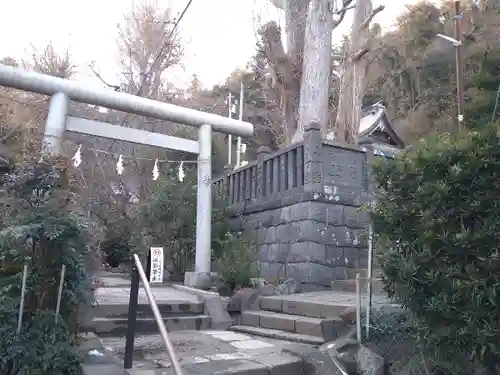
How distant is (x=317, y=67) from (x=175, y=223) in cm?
482

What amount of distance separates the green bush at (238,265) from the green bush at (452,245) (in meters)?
4.20

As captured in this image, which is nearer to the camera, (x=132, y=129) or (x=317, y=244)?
(x=317, y=244)

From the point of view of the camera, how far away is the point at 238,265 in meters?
7.55

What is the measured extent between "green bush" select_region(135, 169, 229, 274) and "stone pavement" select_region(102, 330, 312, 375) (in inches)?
203

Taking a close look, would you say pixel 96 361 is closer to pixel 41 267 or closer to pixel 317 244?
pixel 41 267

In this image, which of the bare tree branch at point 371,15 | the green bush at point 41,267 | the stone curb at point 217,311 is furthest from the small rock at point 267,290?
the bare tree branch at point 371,15

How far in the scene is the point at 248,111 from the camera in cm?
2484

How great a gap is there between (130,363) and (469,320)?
2617 millimetres

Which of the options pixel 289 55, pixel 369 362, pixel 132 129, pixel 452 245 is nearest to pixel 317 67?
pixel 289 55

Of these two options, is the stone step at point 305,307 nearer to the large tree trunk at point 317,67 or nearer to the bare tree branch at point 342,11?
the large tree trunk at point 317,67

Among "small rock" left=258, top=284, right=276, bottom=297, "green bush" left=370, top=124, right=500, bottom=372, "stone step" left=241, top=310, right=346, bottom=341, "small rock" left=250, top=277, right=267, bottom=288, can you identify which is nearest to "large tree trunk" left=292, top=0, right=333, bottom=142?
"small rock" left=250, top=277, right=267, bottom=288

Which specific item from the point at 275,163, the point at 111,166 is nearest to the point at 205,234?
the point at 275,163

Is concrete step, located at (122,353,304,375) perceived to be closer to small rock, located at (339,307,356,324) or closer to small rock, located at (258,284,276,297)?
small rock, located at (339,307,356,324)

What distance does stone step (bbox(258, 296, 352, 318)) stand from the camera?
16.1ft
